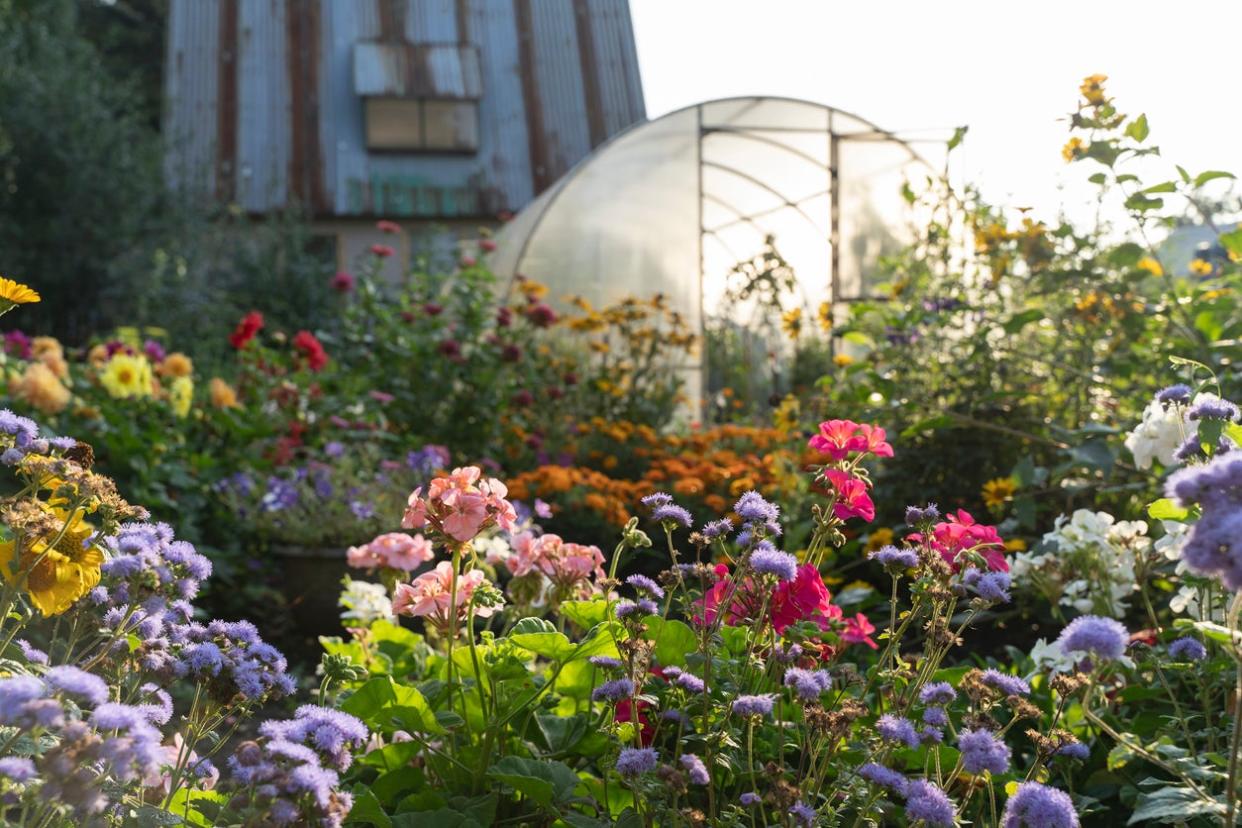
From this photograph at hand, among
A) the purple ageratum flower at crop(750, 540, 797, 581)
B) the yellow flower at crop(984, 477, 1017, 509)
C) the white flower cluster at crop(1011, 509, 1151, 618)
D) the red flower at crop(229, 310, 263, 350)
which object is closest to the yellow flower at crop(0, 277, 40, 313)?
the purple ageratum flower at crop(750, 540, 797, 581)

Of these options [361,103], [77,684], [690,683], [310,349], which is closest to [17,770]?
[77,684]

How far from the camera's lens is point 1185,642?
1954 mm

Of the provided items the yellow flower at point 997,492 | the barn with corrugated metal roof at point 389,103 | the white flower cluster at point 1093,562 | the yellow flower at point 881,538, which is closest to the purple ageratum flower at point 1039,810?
the white flower cluster at point 1093,562

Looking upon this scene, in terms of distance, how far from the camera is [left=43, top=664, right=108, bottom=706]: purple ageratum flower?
3.86 ft

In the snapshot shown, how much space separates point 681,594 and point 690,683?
1.78ft

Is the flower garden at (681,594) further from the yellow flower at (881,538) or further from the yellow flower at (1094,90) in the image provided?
the yellow flower at (881,538)

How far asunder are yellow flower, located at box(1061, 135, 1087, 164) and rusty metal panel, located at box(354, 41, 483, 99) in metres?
11.5

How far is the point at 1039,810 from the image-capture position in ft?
4.48

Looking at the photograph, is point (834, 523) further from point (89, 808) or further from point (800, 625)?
point (89, 808)

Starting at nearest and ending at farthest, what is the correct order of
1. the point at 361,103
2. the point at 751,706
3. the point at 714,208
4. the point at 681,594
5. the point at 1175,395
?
the point at 751,706 < the point at 1175,395 < the point at 681,594 < the point at 714,208 < the point at 361,103

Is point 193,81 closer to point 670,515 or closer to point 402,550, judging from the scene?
point 402,550

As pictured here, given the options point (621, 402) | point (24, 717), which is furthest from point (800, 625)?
point (621, 402)

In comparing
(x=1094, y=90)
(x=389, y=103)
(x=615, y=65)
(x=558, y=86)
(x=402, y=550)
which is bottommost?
(x=402, y=550)

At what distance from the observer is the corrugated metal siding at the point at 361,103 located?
46.5ft
